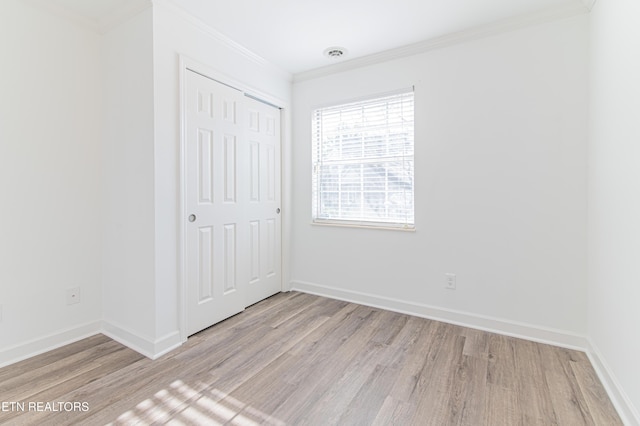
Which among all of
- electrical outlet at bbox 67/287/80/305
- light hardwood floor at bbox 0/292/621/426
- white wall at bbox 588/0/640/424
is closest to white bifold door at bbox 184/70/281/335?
light hardwood floor at bbox 0/292/621/426

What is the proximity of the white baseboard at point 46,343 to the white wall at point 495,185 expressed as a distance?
94.4 inches

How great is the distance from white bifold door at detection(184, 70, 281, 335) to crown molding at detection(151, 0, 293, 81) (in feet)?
1.21

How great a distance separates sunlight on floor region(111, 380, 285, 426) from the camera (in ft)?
5.02

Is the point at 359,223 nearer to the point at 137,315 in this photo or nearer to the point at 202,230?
the point at 202,230

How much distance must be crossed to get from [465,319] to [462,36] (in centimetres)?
241

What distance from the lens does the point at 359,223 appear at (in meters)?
3.21

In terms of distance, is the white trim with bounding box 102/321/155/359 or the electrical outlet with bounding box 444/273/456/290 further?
the electrical outlet with bounding box 444/273/456/290

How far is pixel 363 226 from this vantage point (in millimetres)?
3143

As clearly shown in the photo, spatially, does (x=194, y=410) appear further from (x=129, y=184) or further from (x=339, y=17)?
(x=339, y=17)

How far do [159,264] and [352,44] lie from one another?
2.46 meters

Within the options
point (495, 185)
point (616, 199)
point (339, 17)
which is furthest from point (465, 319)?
point (339, 17)

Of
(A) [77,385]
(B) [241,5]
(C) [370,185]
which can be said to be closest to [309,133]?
(C) [370,185]

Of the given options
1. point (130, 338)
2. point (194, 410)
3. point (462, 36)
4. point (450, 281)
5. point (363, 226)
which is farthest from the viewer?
point (363, 226)

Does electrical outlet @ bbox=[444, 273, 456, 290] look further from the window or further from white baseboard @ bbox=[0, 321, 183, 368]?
white baseboard @ bbox=[0, 321, 183, 368]
